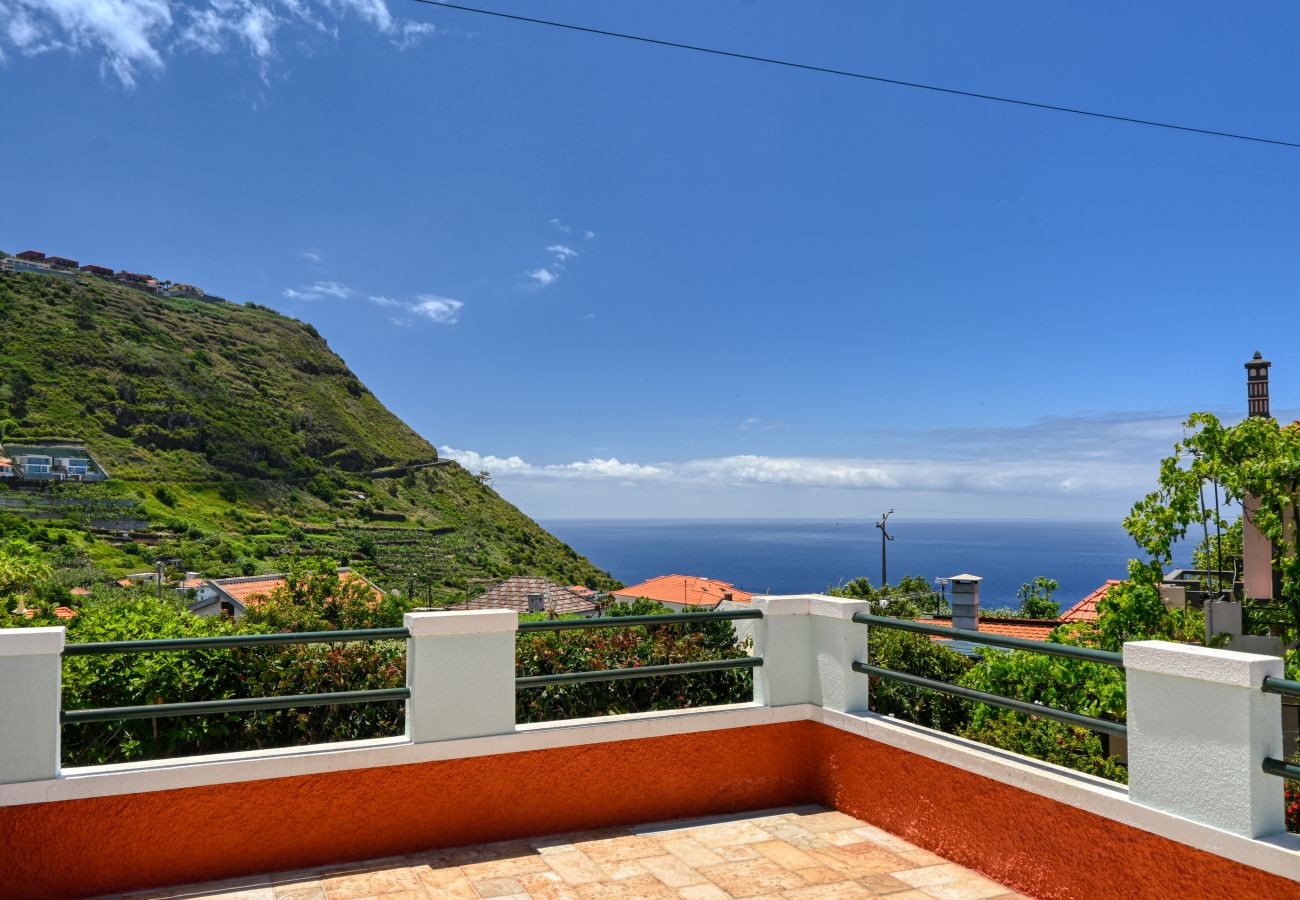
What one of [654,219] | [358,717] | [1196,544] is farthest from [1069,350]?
[358,717]

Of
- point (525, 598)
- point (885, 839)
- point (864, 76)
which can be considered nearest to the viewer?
point (885, 839)

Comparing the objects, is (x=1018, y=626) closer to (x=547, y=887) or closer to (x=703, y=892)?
(x=703, y=892)

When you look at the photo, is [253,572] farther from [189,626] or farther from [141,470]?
[189,626]

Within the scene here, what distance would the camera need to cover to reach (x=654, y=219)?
4638 centimetres

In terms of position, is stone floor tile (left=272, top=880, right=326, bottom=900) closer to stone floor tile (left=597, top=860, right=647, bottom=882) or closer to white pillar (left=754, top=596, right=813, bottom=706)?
stone floor tile (left=597, top=860, right=647, bottom=882)

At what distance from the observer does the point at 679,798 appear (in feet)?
14.7

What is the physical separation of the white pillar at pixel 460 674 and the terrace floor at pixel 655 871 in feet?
1.88

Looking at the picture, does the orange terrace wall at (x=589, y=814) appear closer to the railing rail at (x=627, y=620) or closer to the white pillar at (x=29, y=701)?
the white pillar at (x=29, y=701)

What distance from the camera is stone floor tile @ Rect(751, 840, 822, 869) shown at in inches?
151

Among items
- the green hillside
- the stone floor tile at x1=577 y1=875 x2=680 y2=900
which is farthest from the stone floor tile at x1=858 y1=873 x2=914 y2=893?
the green hillside

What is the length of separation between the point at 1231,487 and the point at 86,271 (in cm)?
12714

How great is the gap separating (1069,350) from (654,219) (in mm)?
22260

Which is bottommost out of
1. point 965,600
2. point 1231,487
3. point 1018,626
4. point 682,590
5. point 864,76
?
point 682,590

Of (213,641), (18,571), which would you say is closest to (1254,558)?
(213,641)
